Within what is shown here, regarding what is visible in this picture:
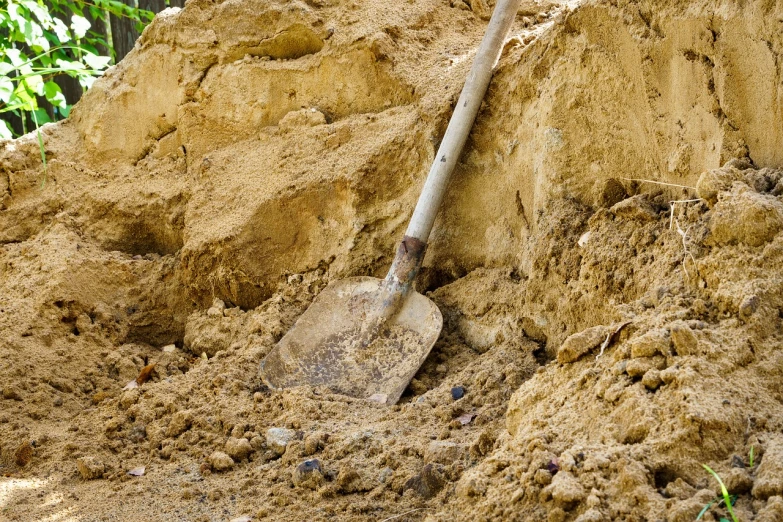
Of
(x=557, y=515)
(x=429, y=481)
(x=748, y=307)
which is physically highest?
(x=748, y=307)

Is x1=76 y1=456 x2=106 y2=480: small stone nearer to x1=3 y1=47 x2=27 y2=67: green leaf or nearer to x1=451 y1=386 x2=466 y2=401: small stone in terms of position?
x1=451 y1=386 x2=466 y2=401: small stone

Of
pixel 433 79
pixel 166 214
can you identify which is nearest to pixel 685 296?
pixel 433 79

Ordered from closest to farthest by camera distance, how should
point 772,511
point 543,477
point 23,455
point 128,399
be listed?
point 772,511 < point 543,477 < point 23,455 < point 128,399

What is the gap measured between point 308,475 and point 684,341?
3.65 feet

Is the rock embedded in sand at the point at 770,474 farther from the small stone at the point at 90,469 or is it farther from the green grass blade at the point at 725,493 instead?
the small stone at the point at 90,469

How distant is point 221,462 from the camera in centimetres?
252

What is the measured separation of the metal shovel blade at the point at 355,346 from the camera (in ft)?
9.77

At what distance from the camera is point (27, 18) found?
4.66m

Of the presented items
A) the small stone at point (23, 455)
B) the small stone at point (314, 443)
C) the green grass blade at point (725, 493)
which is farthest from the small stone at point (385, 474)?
the small stone at point (23, 455)

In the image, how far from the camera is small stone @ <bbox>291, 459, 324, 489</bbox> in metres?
2.26

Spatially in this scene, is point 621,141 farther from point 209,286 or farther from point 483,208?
point 209,286

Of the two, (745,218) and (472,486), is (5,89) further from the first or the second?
(745,218)

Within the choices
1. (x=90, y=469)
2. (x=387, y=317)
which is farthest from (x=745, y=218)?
(x=90, y=469)

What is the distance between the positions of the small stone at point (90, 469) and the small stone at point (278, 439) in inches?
21.2
